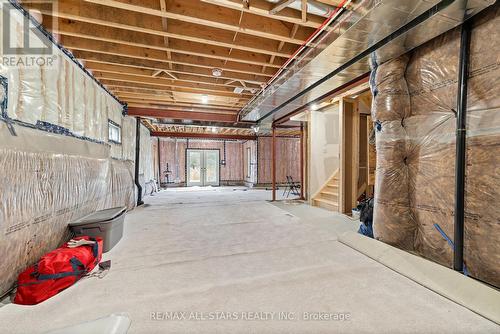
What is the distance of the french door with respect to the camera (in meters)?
10.3

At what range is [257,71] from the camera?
3.47m

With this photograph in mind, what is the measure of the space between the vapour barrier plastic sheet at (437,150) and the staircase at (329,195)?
7.43 feet

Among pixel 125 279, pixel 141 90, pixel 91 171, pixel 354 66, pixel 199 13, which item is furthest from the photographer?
pixel 141 90

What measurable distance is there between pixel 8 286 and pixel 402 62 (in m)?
4.27

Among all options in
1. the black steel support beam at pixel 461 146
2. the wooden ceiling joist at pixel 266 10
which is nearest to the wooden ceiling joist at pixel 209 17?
the wooden ceiling joist at pixel 266 10

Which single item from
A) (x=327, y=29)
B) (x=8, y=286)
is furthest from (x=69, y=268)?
(x=327, y=29)

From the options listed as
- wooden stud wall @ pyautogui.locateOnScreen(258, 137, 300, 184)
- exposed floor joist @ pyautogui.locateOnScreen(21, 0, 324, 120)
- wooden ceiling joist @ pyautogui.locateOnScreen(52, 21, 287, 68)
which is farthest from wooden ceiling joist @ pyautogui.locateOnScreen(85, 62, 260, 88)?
wooden stud wall @ pyautogui.locateOnScreen(258, 137, 300, 184)

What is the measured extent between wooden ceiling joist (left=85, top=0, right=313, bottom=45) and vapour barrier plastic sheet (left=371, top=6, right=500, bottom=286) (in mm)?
1328

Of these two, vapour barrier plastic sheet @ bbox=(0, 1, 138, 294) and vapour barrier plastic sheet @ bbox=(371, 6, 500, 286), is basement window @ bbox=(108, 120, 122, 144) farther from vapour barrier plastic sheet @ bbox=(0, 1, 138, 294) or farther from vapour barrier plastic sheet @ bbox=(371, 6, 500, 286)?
vapour barrier plastic sheet @ bbox=(371, 6, 500, 286)

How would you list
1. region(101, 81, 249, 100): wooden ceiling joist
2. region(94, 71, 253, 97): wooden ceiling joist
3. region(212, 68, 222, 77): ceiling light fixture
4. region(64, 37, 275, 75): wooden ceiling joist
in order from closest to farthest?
region(64, 37, 275, 75): wooden ceiling joist
region(212, 68, 222, 77): ceiling light fixture
region(94, 71, 253, 97): wooden ceiling joist
region(101, 81, 249, 100): wooden ceiling joist

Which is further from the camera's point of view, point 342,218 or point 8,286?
point 342,218

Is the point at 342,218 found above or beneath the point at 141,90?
beneath

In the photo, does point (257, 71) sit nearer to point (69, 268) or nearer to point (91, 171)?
point (91, 171)

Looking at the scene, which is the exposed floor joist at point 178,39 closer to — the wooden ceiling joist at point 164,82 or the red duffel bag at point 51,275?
the wooden ceiling joist at point 164,82
